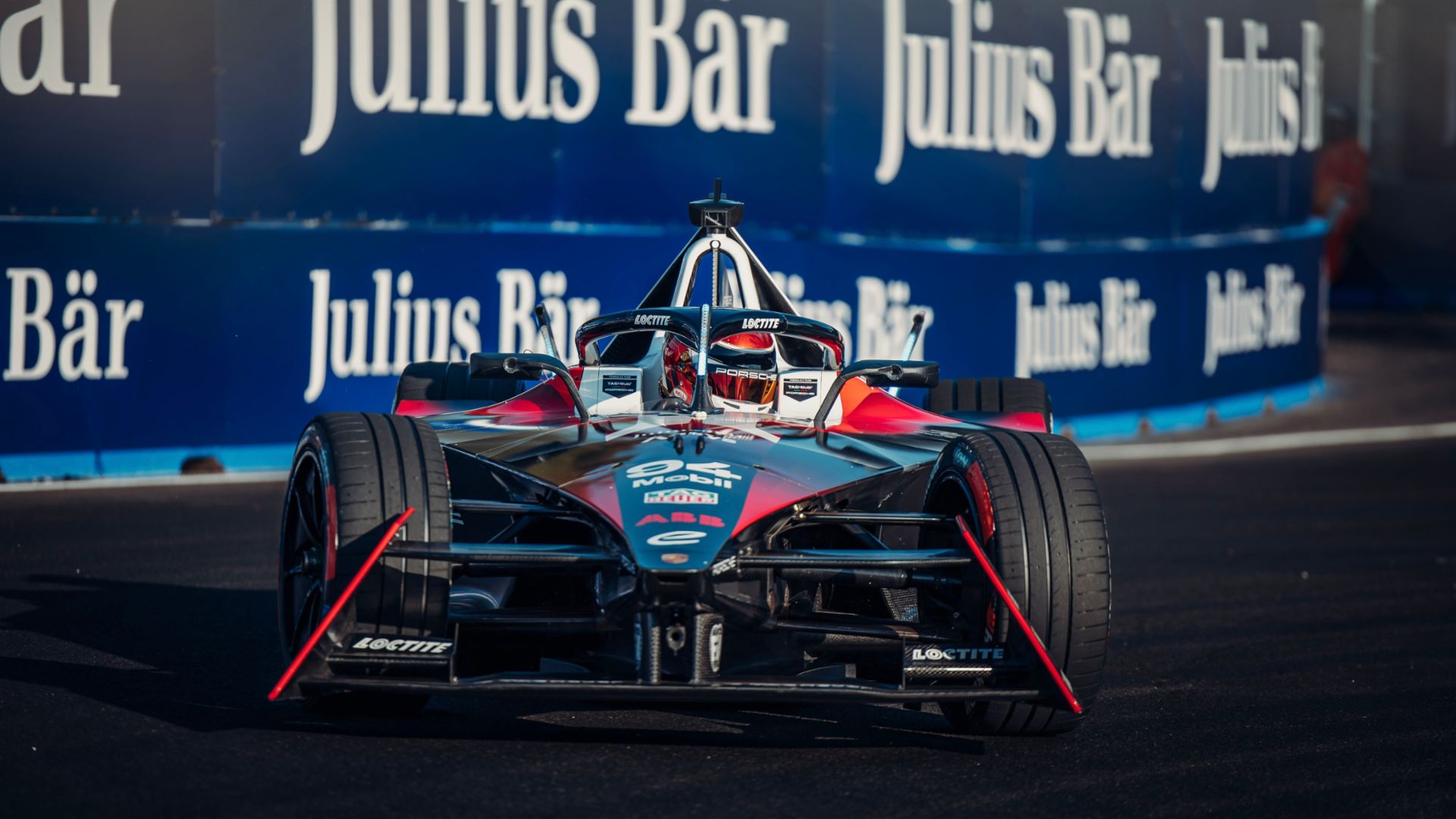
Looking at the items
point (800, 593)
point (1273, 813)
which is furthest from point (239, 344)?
point (1273, 813)

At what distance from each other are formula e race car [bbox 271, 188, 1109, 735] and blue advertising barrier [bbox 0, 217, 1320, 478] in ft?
16.7

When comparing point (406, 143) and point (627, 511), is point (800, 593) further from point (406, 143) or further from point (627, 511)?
point (406, 143)

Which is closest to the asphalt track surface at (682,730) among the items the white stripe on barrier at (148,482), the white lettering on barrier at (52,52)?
the white stripe on barrier at (148,482)

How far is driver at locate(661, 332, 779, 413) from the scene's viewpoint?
7.15 metres

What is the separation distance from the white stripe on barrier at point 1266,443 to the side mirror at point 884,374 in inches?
307

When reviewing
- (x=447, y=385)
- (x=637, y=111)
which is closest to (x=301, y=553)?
(x=447, y=385)

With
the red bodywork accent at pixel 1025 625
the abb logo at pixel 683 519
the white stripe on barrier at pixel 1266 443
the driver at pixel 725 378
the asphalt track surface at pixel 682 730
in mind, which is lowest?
the asphalt track surface at pixel 682 730

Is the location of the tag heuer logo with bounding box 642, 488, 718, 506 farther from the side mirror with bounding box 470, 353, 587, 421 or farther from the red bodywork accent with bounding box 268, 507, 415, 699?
the side mirror with bounding box 470, 353, 587, 421

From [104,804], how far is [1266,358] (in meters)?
16.1

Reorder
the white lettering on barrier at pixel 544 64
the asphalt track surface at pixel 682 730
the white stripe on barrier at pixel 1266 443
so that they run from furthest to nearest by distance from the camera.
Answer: the white stripe on barrier at pixel 1266 443, the white lettering on barrier at pixel 544 64, the asphalt track surface at pixel 682 730

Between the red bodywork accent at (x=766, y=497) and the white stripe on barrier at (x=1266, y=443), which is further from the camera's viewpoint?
the white stripe on barrier at (x=1266, y=443)

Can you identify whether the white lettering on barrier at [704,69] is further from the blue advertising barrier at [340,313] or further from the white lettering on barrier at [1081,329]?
the white lettering on barrier at [1081,329]

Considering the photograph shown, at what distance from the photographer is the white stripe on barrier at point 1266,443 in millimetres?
14961

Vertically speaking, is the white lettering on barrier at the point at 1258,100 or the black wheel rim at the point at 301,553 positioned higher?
the white lettering on barrier at the point at 1258,100
